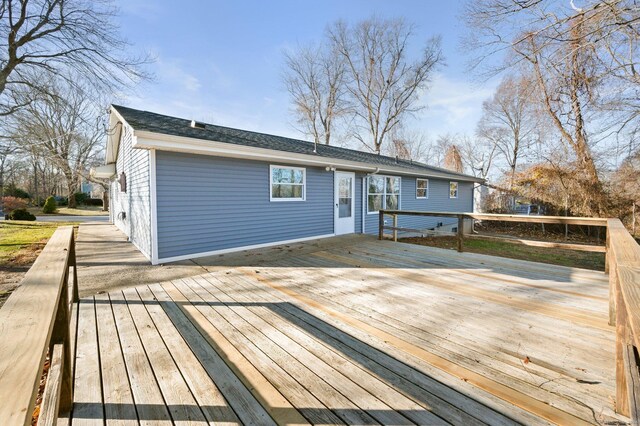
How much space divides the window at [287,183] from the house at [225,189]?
0.08ft

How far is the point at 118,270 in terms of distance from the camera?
5.15 m

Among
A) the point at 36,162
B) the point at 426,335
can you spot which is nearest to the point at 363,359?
A: the point at 426,335

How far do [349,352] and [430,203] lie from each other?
11.9 m

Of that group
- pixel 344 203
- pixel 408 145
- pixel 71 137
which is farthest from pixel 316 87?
pixel 71 137

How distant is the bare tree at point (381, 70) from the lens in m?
20.4

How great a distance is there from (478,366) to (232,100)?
62.8ft

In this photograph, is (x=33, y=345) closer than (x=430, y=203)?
Yes

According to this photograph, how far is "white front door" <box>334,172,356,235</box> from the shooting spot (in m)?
9.18

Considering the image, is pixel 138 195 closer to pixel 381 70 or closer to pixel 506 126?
pixel 381 70

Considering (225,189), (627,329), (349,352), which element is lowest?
(349,352)

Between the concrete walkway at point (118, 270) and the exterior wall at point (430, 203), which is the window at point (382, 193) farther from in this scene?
the concrete walkway at point (118, 270)

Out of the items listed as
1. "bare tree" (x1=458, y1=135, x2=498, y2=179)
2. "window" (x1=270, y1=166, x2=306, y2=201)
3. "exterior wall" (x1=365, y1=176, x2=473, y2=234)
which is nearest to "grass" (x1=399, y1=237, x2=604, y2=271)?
"exterior wall" (x1=365, y1=176, x2=473, y2=234)

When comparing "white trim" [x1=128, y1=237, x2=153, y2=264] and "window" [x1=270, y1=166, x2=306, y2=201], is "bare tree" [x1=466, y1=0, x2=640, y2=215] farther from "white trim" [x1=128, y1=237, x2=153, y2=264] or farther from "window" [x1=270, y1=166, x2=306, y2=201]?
"white trim" [x1=128, y1=237, x2=153, y2=264]

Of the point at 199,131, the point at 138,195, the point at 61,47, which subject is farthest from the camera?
the point at 61,47
